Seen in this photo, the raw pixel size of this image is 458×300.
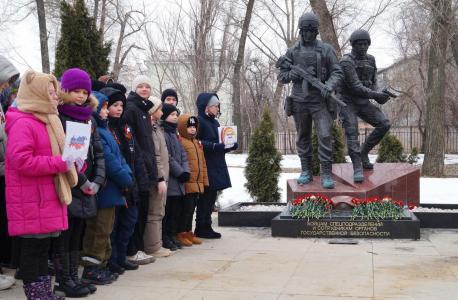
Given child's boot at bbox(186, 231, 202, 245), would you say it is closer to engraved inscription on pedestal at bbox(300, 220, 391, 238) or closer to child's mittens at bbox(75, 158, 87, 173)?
engraved inscription on pedestal at bbox(300, 220, 391, 238)

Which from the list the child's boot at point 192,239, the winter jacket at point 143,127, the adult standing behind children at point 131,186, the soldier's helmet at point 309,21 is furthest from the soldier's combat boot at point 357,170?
the adult standing behind children at point 131,186

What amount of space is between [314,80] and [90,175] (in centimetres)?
450

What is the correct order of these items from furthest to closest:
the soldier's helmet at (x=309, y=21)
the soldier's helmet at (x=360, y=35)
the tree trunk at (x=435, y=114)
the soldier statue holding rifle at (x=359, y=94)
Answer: the tree trunk at (x=435, y=114)
the soldier statue holding rifle at (x=359, y=94)
the soldier's helmet at (x=360, y=35)
the soldier's helmet at (x=309, y=21)

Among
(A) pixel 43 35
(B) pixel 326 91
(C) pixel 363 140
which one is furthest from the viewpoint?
(C) pixel 363 140

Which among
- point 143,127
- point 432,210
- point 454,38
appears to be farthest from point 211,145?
point 454,38

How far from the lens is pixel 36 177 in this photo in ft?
13.6

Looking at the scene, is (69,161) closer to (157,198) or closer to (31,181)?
(31,181)

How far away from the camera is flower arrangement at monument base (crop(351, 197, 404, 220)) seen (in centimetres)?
762

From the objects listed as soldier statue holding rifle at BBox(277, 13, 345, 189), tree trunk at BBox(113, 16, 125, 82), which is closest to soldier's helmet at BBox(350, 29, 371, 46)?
soldier statue holding rifle at BBox(277, 13, 345, 189)

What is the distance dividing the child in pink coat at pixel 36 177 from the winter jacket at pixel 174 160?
238 centimetres

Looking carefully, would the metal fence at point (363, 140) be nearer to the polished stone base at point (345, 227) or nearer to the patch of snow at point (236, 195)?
the patch of snow at point (236, 195)

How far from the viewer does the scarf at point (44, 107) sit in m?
4.23

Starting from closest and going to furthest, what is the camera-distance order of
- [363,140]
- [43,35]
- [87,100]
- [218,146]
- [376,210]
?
[87,100] < [218,146] < [376,210] < [43,35] < [363,140]

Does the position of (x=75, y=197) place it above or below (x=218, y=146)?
below
